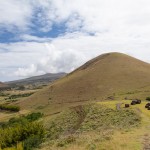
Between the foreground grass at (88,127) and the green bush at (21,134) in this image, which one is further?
the green bush at (21,134)

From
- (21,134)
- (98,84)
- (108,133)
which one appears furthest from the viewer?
(98,84)

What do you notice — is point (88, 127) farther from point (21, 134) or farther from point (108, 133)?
point (108, 133)

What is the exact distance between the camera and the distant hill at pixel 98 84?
114312mm

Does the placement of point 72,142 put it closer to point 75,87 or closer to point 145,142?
point 145,142

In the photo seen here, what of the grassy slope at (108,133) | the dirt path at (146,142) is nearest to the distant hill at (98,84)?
the grassy slope at (108,133)

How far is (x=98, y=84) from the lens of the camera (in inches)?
4882

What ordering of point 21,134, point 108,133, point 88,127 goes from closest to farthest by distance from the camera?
point 108,133
point 21,134
point 88,127

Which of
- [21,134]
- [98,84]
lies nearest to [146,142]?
[21,134]

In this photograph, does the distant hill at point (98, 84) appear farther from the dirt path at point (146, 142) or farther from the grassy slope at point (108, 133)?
the dirt path at point (146, 142)

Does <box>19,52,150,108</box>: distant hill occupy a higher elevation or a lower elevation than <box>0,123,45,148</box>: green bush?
higher

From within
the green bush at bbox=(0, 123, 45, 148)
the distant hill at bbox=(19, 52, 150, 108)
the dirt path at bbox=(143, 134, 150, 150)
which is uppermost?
the distant hill at bbox=(19, 52, 150, 108)

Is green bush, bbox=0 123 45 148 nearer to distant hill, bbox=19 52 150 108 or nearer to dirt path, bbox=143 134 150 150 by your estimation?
dirt path, bbox=143 134 150 150

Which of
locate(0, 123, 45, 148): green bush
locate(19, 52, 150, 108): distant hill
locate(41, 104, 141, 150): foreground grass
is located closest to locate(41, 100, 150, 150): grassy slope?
locate(41, 104, 141, 150): foreground grass

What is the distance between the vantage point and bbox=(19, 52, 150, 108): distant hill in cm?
11431
